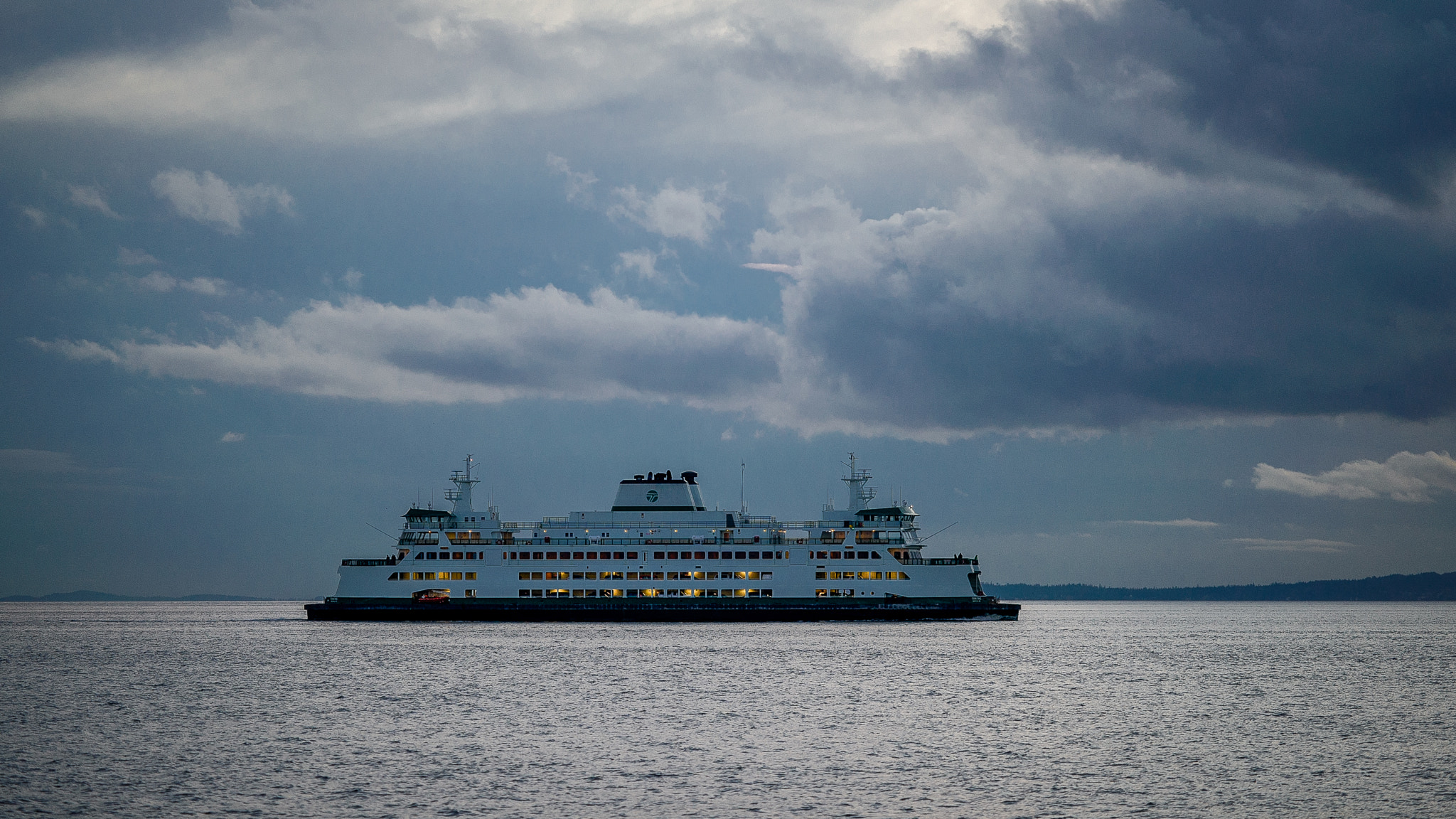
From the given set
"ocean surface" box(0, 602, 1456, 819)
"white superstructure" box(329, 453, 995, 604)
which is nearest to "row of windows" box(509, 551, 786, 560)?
"white superstructure" box(329, 453, 995, 604)

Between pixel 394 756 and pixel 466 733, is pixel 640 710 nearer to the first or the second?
pixel 466 733

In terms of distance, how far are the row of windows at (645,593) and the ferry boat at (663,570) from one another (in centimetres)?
9

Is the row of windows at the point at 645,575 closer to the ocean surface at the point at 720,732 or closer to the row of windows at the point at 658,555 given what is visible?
the row of windows at the point at 658,555

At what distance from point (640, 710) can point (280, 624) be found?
8697 centimetres

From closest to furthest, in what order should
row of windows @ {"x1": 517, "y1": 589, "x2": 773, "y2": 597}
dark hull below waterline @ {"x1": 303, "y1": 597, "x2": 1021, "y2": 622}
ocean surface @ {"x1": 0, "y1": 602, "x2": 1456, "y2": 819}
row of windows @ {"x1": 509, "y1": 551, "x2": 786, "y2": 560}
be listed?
ocean surface @ {"x1": 0, "y1": 602, "x2": 1456, "y2": 819}
dark hull below waterline @ {"x1": 303, "y1": 597, "x2": 1021, "y2": 622}
row of windows @ {"x1": 509, "y1": 551, "x2": 786, "y2": 560}
row of windows @ {"x1": 517, "y1": 589, "x2": 773, "y2": 597}

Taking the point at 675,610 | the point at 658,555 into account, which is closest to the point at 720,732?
the point at 675,610

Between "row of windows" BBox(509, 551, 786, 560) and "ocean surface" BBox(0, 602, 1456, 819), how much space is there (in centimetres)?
1744

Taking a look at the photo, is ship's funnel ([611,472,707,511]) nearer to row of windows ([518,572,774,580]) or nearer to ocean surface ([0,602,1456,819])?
row of windows ([518,572,774,580])

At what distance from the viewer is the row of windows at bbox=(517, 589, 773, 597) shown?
91938 mm

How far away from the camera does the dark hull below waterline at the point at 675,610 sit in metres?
90.0

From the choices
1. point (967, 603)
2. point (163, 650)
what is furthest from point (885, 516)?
point (163, 650)

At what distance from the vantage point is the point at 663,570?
92375 mm

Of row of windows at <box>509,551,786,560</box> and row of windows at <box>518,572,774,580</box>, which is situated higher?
row of windows at <box>509,551,786,560</box>

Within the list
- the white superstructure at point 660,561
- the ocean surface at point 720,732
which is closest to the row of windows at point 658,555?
the white superstructure at point 660,561
